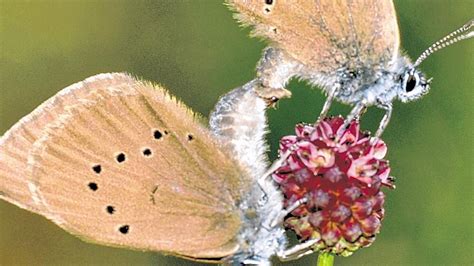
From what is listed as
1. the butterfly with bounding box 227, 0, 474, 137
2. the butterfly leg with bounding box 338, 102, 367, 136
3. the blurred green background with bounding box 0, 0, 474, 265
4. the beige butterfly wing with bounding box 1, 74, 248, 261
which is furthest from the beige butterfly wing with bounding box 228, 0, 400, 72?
the blurred green background with bounding box 0, 0, 474, 265

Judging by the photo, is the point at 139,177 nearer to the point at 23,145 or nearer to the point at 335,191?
the point at 23,145

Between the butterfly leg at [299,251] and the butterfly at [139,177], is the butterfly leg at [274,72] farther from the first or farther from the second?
the butterfly leg at [299,251]

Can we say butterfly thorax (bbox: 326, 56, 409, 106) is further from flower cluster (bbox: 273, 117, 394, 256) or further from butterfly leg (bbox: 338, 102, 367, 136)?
flower cluster (bbox: 273, 117, 394, 256)

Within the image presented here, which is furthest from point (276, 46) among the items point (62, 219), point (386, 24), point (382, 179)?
point (62, 219)

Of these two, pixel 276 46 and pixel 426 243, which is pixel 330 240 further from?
pixel 426 243

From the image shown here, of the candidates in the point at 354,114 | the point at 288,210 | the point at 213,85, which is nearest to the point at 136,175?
the point at 288,210

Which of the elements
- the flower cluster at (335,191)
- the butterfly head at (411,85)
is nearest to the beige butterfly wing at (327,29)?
the butterfly head at (411,85)
